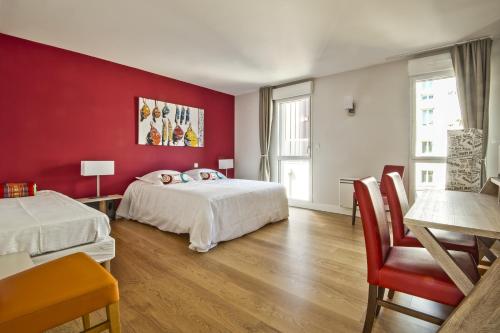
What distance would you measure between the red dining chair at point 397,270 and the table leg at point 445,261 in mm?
44

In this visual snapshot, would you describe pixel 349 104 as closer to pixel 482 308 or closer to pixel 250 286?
pixel 250 286

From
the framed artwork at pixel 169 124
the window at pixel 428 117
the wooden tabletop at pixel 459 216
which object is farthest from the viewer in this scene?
the framed artwork at pixel 169 124

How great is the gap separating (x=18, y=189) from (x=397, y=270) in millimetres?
3864

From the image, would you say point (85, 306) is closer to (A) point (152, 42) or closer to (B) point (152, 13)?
(B) point (152, 13)

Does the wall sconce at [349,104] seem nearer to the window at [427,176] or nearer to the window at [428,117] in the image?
the window at [428,117]

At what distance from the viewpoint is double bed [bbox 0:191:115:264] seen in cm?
169

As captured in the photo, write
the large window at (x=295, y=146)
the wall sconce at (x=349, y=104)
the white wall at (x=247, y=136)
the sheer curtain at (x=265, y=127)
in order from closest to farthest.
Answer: the wall sconce at (x=349, y=104)
the large window at (x=295, y=146)
the sheer curtain at (x=265, y=127)
the white wall at (x=247, y=136)

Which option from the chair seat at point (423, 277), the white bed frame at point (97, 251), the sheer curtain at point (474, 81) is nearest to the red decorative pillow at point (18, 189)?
the white bed frame at point (97, 251)

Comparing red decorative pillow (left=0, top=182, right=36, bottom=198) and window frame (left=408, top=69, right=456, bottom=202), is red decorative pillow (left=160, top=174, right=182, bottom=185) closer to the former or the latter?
red decorative pillow (left=0, top=182, right=36, bottom=198)

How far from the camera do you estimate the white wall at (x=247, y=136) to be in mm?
5527

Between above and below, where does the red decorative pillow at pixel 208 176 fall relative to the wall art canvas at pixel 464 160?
below

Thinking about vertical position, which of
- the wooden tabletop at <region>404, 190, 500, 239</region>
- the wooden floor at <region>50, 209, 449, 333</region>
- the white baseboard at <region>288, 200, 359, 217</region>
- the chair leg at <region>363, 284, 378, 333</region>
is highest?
the wooden tabletop at <region>404, 190, 500, 239</region>

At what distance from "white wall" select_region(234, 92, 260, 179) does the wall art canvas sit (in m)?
3.46

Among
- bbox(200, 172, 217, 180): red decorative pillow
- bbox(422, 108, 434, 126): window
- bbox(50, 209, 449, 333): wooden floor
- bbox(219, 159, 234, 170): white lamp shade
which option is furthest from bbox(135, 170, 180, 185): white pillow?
bbox(422, 108, 434, 126): window
